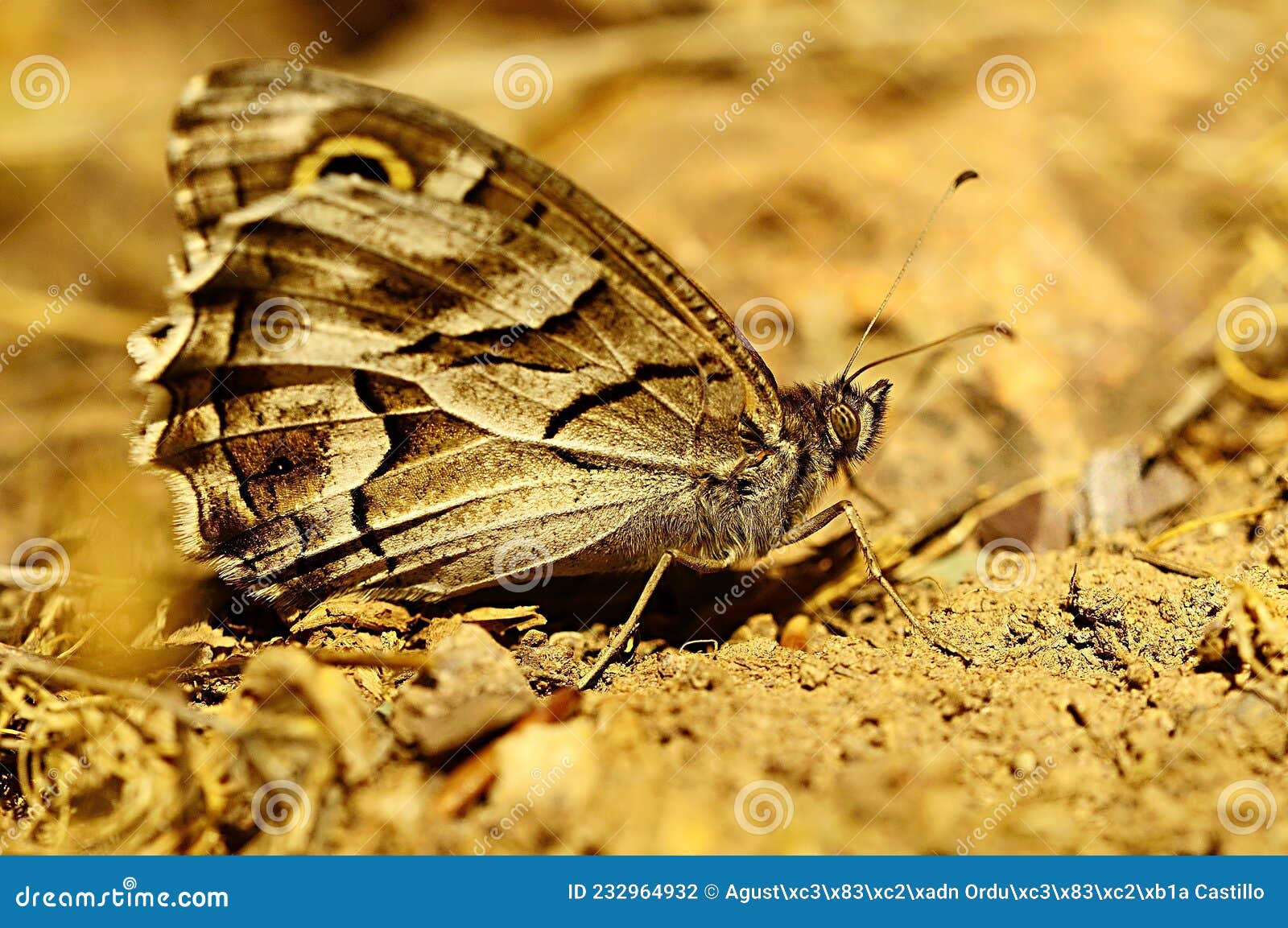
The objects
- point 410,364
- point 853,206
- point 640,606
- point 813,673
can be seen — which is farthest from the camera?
point 853,206

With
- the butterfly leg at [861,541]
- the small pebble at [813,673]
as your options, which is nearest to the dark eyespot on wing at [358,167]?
the butterfly leg at [861,541]

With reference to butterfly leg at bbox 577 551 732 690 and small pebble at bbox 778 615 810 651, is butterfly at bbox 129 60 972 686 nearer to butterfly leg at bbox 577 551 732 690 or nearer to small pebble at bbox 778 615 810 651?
butterfly leg at bbox 577 551 732 690

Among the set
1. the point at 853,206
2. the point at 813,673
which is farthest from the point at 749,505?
the point at 853,206

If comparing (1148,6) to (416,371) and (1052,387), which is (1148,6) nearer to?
(1052,387)

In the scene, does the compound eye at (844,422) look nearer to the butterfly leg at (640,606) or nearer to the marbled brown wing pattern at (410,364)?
the marbled brown wing pattern at (410,364)

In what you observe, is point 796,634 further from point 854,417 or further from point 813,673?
point 854,417

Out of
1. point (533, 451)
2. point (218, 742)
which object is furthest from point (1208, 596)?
point (218, 742)
